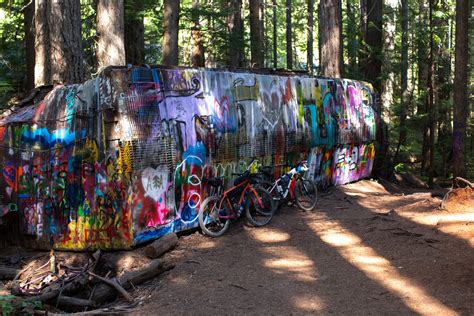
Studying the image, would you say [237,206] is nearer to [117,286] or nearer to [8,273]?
[117,286]

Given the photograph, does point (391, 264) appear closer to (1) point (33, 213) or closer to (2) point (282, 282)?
(2) point (282, 282)

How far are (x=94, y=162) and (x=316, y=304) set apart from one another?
4.33 metres

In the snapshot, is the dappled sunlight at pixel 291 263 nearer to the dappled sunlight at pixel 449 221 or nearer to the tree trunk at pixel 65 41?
the dappled sunlight at pixel 449 221

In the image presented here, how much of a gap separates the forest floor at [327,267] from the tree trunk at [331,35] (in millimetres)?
6490

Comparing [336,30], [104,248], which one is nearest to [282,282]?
[104,248]

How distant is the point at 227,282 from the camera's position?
6688 millimetres

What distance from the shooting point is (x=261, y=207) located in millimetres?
9523

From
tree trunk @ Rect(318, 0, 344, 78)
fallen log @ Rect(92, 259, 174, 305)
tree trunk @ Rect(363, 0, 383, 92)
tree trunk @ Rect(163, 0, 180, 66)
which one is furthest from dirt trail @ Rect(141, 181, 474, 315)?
tree trunk @ Rect(363, 0, 383, 92)

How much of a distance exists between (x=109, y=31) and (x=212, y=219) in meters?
5.01

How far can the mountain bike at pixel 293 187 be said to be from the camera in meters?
10.1

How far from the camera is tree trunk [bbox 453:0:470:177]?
12.5 m

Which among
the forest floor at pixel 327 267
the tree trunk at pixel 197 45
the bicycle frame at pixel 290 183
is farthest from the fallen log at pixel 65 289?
the tree trunk at pixel 197 45

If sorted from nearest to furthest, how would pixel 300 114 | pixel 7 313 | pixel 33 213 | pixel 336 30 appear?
pixel 7 313
pixel 33 213
pixel 300 114
pixel 336 30

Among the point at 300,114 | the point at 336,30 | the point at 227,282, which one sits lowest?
the point at 227,282
